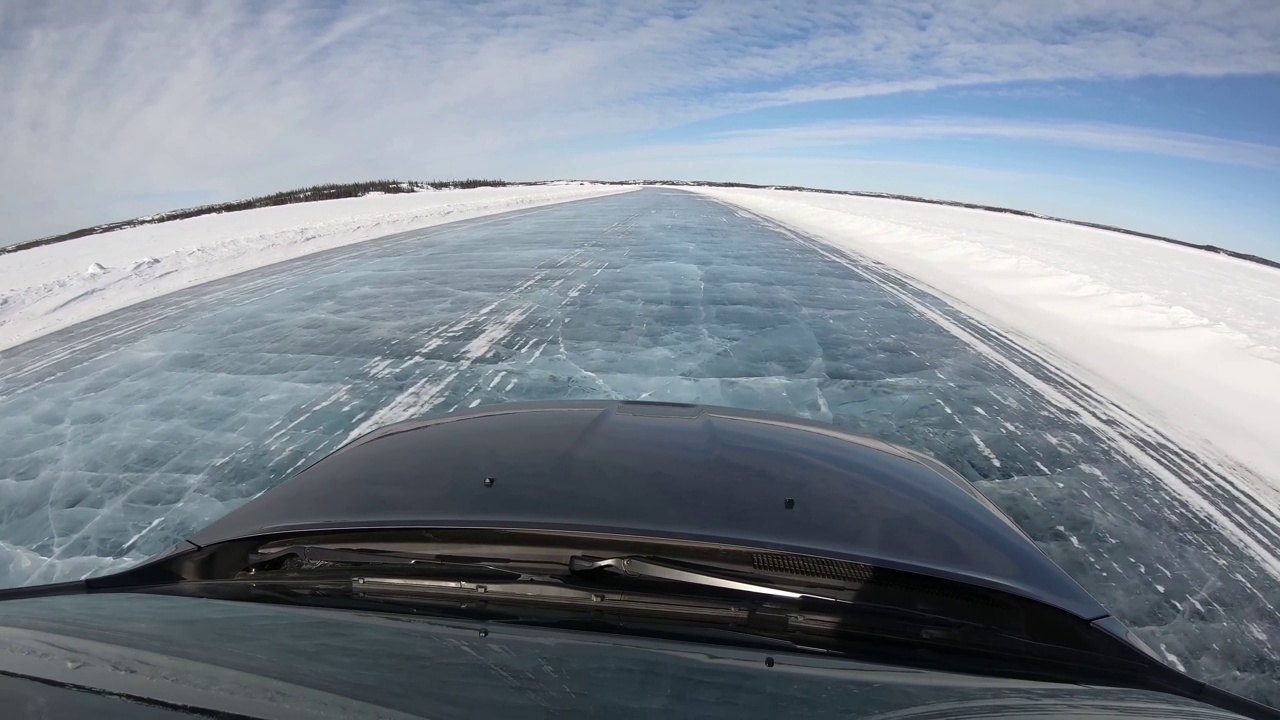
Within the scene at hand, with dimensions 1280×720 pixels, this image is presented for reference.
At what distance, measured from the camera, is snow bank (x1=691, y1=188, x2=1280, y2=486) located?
20.0 feet

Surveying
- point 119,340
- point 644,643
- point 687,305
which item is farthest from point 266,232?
point 644,643

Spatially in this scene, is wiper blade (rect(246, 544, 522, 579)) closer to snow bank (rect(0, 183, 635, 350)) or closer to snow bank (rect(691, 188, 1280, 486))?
snow bank (rect(691, 188, 1280, 486))

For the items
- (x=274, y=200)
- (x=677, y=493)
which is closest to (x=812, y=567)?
(x=677, y=493)

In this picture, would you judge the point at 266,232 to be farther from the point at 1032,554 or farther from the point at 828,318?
the point at 1032,554

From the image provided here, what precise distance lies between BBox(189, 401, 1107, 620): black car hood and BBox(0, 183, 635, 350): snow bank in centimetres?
697

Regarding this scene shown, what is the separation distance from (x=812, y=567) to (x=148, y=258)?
1289 centimetres

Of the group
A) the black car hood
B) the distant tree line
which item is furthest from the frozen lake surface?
the distant tree line

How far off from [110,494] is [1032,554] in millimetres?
4166

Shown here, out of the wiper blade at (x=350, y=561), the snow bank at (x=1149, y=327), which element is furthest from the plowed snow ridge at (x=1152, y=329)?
the wiper blade at (x=350, y=561)

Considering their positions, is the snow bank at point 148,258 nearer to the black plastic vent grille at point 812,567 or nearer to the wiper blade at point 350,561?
the wiper blade at point 350,561

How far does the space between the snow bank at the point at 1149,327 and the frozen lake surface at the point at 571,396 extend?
1.91 feet

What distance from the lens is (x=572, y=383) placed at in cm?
563

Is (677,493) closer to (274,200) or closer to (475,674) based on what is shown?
(475,674)

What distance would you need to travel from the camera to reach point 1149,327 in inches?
369
